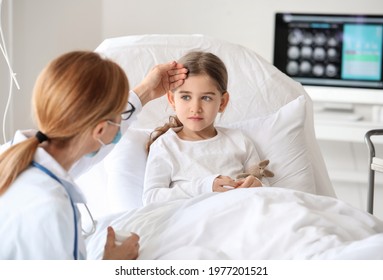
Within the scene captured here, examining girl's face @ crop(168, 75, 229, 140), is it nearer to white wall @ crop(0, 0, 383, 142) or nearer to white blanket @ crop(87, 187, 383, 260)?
white blanket @ crop(87, 187, 383, 260)

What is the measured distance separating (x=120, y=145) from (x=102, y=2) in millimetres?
2579

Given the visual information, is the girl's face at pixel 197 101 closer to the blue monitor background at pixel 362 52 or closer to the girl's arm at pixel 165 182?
the girl's arm at pixel 165 182

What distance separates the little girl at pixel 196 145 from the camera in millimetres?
2189

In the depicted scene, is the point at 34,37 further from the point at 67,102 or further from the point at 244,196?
the point at 67,102

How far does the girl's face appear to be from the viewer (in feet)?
7.29

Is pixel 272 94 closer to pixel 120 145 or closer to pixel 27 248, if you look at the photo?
pixel 120 145

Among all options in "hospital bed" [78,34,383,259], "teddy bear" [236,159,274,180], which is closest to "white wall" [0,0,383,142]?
"hospital bed" [78,34,383,259]

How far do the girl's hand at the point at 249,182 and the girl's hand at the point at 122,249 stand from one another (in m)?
0.51

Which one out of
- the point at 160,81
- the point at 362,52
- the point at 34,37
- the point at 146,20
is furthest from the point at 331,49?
the point at 160,81

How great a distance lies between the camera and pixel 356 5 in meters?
4.49

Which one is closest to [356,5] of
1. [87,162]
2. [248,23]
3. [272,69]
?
[248,23]

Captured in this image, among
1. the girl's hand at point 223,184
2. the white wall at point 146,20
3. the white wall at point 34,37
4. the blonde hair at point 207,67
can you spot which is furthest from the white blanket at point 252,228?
the white wall at point 146,20
